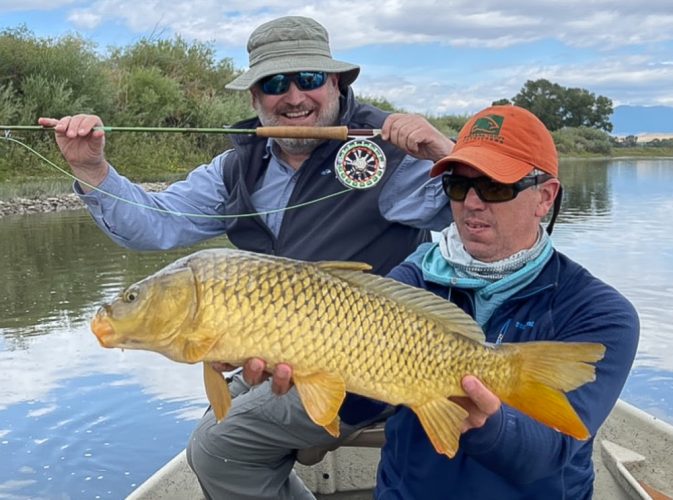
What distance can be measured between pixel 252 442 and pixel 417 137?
1.28 m

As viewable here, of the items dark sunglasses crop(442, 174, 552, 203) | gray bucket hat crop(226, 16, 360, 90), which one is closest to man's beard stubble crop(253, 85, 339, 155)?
gray bucket hat crop(226, 16, 360, 90)

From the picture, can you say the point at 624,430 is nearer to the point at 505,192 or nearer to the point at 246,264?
the point at 505,192

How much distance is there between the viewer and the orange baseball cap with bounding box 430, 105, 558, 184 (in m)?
2.58

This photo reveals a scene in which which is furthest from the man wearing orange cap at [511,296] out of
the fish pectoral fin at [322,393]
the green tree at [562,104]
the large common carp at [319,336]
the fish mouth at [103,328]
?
the green tree at [562,104]

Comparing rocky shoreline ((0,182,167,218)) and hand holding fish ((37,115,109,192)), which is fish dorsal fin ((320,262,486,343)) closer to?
hand holding fish ((37,115,109,192))

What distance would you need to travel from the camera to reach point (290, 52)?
145 inches

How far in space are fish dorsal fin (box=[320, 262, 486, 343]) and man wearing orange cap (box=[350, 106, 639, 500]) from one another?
0.63ft

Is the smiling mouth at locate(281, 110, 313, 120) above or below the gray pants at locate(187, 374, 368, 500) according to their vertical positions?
above

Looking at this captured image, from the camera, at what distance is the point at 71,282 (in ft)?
33.4

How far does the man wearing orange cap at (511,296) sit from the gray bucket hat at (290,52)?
41.3 inches

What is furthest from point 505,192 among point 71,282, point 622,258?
point 622,258

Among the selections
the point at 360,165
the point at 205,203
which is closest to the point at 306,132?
the point at 360,165

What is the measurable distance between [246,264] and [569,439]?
0.98 m

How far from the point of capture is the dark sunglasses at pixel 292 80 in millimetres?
3612
